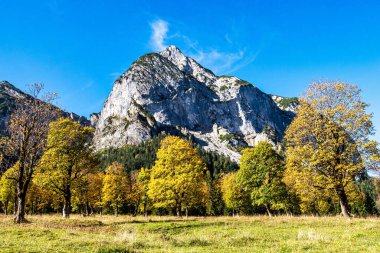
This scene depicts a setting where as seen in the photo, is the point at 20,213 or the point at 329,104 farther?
the point at 329,104

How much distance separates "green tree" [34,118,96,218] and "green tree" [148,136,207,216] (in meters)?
10.2

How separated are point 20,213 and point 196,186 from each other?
2275 centimetres

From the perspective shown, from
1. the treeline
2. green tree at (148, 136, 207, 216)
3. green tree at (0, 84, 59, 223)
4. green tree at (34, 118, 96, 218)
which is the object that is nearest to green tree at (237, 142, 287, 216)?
the treeline

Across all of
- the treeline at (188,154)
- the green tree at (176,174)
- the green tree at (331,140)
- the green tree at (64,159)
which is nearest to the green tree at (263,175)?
the treeline at (188,154)

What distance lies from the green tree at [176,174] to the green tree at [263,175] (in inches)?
634

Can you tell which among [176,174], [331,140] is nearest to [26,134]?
[176,174]

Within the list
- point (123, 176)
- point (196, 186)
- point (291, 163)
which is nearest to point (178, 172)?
point (196, 186)

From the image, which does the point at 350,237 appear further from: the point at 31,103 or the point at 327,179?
the point at 31,103

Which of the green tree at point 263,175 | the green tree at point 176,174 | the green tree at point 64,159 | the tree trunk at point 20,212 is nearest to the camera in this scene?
the tree trunk at point 20,212

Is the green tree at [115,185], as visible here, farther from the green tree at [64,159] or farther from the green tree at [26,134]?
the green tree at [26,134]

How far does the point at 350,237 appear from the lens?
1702 cm

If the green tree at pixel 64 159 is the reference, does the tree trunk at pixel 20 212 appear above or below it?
below

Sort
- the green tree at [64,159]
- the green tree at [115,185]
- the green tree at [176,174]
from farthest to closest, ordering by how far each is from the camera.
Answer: the green tree at [115,185]
the green tree at [176,174]
the green tree at [64,159]

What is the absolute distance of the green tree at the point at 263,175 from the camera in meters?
53.5
